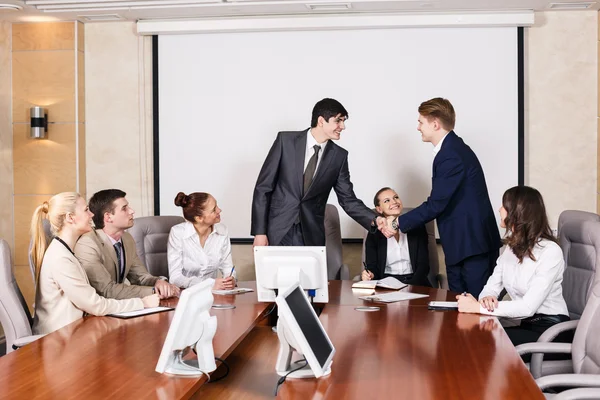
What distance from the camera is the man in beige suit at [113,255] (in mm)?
3607

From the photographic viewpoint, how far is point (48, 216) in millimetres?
3408

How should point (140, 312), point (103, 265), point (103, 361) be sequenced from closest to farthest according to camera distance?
1. point (103, 361)
2. point (140, 312)
3. point (103, 265)

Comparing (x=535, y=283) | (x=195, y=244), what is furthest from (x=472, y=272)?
(x=195, y=244)

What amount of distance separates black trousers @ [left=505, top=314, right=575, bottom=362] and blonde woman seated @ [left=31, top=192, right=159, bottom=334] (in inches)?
67.6

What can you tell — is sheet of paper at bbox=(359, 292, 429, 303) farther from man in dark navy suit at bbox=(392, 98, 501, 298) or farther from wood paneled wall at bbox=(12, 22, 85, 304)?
wood paneled wall at bbox=(12, 22, 85, 304)

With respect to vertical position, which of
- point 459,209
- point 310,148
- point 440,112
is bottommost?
point 459,209

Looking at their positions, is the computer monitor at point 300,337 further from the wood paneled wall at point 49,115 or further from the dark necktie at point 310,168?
the wood paneled wall at point 49,115

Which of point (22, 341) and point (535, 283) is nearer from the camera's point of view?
point (22, 341)

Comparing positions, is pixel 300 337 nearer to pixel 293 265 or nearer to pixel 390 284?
pixel 293 265

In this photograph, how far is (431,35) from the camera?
19.0 ft

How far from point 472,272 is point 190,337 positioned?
2491 mm

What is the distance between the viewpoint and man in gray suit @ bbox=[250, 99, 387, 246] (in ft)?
15.2

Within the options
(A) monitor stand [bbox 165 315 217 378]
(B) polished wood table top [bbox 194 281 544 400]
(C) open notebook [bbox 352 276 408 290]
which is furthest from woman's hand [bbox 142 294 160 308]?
(C) open notebook [bbox 352 276 408 290]

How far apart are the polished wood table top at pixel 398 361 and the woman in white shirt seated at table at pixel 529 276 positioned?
5.2 inches
